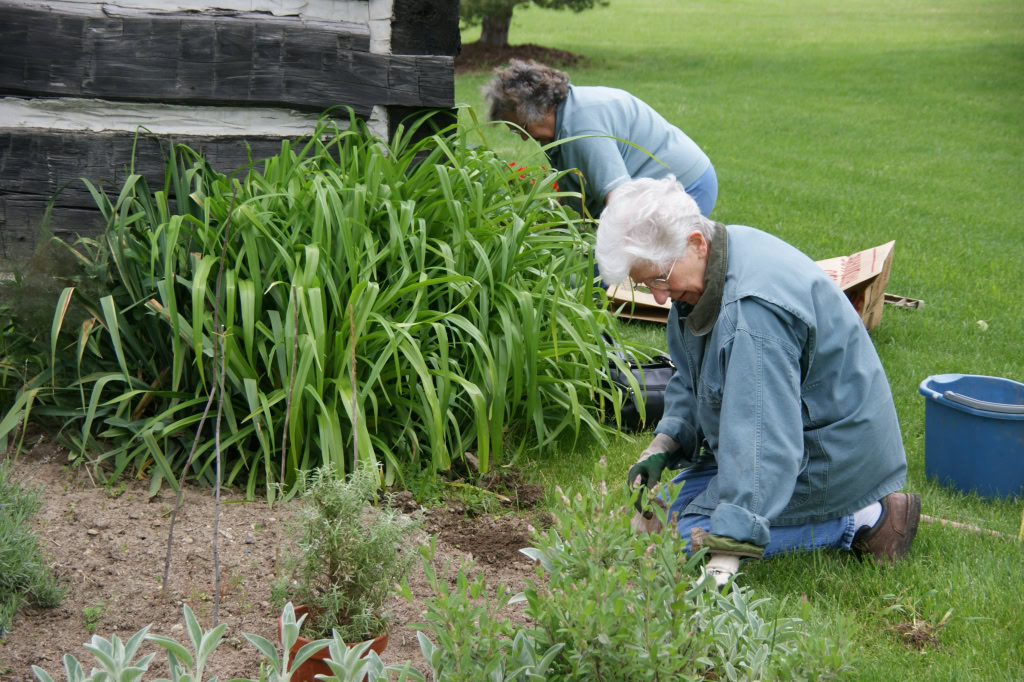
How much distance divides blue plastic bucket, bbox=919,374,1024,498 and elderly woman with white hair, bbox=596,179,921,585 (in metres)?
0.59

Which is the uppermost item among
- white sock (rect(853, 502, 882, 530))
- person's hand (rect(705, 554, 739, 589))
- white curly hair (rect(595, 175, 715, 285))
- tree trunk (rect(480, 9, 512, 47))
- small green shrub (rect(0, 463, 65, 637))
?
tree trunk (rect(480, 9, 512, 47))

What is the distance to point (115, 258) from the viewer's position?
3357 mm

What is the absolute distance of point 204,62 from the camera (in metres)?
3.95

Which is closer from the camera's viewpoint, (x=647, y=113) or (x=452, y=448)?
(x=452, y=448)

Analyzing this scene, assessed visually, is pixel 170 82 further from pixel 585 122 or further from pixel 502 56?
pixel 502 56

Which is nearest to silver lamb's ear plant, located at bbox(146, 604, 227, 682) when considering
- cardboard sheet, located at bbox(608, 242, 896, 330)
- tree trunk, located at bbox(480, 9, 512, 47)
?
cardboard sheet, located at bbox(608, 242, 896, 330)

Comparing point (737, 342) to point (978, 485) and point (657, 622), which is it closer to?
point (657, 622)

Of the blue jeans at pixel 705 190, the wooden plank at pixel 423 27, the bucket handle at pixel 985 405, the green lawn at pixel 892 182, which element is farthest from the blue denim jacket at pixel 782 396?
the blue jeans at pixel 705 190

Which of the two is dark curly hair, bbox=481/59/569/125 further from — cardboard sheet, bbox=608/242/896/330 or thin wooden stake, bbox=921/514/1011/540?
thin wooden stake, bbox=921/514/1011/540

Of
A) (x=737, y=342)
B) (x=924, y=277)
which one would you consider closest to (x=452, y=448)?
(x=737, y=342)

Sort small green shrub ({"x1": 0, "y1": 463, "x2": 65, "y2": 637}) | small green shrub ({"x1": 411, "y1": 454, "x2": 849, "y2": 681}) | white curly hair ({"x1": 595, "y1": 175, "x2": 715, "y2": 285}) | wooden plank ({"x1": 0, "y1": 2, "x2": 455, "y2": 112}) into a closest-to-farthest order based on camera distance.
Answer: small green shrub ({"x1": 411, "y1": 454, "x2": 849, "y2": 681}) < small green shrub ({"x1": 0, "y1": 463, "x2": 65, "y2": 637}) < white curly hair ({"x1": 595, "y1": 175, "x2": 715, "y2": 285}) < wooden plank ({"x1": 0, "y1": 2, "x2": 455, "y2": 112})

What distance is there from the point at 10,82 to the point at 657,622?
343 cm

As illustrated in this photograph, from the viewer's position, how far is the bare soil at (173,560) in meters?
2.40

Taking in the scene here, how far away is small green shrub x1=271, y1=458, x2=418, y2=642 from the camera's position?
7.39ft
